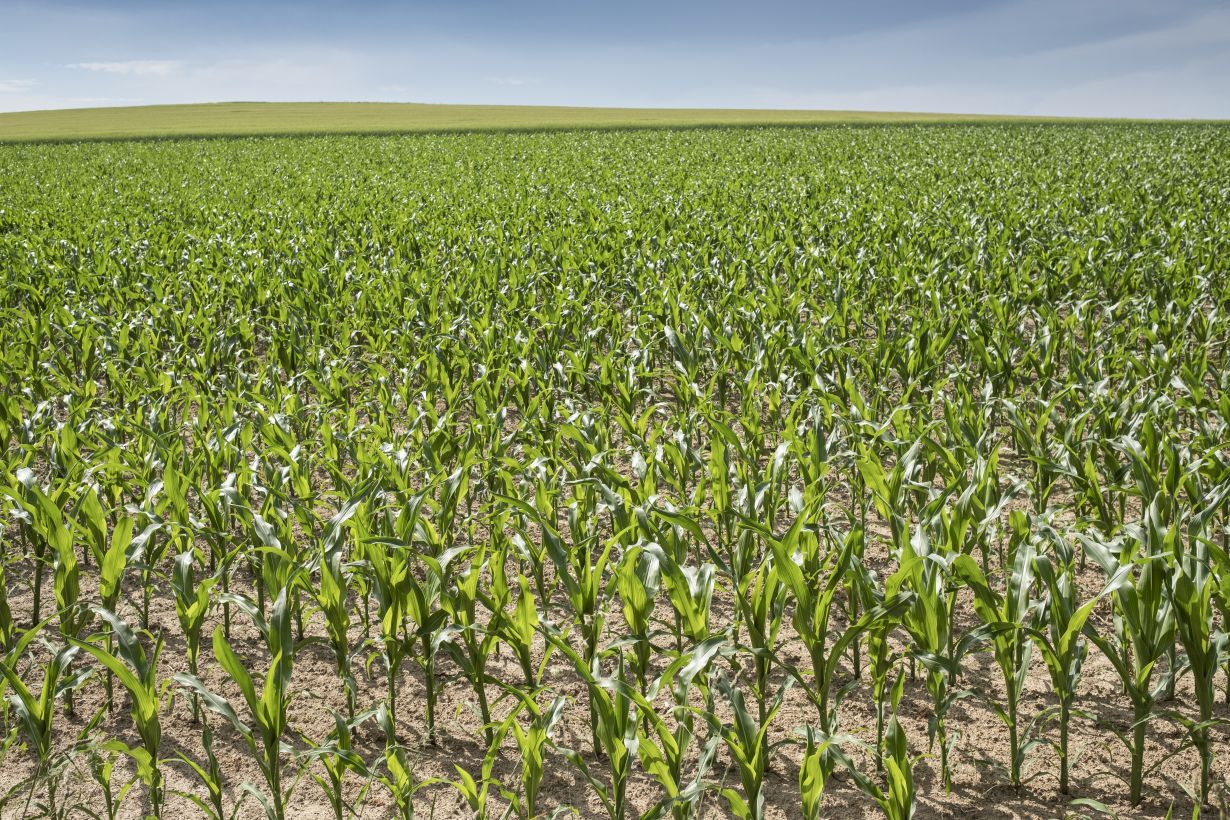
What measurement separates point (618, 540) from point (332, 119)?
68.5 metres

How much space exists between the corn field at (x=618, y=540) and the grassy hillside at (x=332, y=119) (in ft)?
152

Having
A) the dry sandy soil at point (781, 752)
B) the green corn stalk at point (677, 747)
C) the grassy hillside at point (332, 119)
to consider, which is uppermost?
the grassy hillside at point (332, 119)

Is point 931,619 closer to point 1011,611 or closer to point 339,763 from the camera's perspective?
point 1011,611

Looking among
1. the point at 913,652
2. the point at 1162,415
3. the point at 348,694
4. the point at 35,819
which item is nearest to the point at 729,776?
the point at 913,652

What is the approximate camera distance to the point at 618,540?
410cm

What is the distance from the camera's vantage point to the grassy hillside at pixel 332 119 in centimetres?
5412

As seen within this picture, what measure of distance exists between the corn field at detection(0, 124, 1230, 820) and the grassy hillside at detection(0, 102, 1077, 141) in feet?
152

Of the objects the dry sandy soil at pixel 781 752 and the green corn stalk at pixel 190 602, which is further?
the green corn stalk at pixel 190 602

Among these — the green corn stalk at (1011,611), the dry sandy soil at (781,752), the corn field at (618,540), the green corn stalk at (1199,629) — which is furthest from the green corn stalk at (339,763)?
the green corn stalk at (1199,629)

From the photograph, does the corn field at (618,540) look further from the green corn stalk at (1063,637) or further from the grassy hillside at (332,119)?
the grassy hillside at (332,119)

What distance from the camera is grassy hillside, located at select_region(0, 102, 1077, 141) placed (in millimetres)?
54125

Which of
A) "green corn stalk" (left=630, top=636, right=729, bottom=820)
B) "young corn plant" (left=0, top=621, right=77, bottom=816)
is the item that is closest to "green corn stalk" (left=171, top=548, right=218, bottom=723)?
"young corn plant" (left=0, top=621, right=77, bottom=816)

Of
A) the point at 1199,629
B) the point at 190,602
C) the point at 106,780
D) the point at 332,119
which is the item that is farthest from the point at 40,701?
the point at 332,119


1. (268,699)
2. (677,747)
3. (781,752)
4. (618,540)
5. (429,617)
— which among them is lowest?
(781,752)
